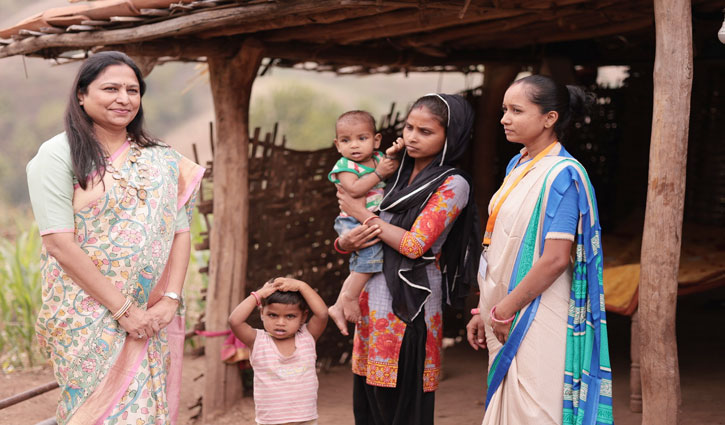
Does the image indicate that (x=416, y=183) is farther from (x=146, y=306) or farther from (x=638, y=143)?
(x=638, y=143)

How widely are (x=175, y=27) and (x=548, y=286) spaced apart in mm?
2687

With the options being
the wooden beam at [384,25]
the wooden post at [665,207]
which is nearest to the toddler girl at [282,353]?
the wooden post at [665,207]

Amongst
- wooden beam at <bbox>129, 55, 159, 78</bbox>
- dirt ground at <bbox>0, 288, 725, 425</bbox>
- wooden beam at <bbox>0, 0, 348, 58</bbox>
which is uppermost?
wooden beam at <bbox>0, 0, 348, 58</bbox>

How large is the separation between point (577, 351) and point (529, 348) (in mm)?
171

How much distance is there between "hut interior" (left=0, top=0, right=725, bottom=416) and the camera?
4523 mm

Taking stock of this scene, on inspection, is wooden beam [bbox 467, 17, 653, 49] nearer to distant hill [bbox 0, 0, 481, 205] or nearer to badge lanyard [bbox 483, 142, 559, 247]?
badge lanyard [bbox 483, 142, 559, 247]

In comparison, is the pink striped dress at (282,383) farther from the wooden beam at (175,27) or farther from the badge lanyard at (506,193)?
the wooden beam at (175,27)

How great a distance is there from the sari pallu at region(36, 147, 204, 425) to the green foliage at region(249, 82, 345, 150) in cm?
1787

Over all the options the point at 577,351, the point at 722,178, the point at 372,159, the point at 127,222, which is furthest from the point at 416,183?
→ the point at 722,178

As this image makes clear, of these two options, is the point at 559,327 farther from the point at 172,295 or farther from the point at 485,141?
the point at 485,141

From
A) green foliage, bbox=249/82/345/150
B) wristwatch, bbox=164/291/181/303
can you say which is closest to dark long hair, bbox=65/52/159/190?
wristwatch, bbox=164/291/181/303

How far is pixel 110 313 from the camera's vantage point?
2.94 meters

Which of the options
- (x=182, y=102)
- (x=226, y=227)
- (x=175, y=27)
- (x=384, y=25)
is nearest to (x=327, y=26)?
(x=384, y=25)

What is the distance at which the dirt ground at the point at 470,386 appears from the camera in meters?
5.01
